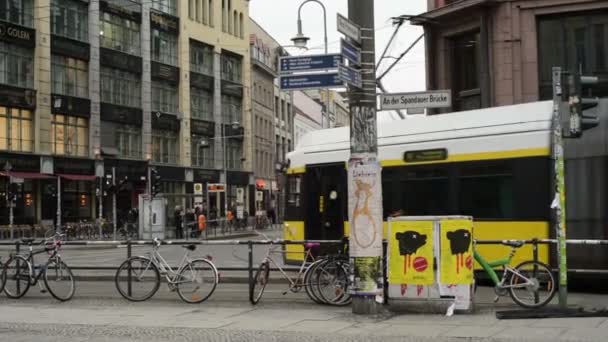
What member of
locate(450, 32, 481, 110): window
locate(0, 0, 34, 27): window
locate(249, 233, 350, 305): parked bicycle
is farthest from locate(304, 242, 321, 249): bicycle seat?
locate(0, 0, 34, 27): window

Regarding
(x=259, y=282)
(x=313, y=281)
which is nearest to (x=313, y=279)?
(x=313, y=281)

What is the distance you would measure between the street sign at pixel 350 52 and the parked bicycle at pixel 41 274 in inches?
241

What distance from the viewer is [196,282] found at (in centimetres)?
1284

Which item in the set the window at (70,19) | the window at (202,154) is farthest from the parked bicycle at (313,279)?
the window at (202,154)

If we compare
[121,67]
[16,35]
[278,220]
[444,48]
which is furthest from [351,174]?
[278,220]

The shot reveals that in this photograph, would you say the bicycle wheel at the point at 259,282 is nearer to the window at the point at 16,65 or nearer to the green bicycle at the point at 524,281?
the green bicycle at the point at 524,281

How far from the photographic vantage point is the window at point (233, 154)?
71062 millimetres

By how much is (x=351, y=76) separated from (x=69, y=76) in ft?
140

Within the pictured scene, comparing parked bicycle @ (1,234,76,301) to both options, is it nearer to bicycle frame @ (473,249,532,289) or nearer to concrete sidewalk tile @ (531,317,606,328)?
bicycle frame @ (473,249,532,289)

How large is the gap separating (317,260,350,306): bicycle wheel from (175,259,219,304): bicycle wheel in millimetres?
1725

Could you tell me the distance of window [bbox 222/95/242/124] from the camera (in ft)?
231

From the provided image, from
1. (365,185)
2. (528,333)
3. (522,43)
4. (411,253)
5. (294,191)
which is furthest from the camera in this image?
(522,43)

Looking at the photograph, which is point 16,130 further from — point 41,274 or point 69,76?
point 41,274

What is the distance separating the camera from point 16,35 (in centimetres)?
4588
